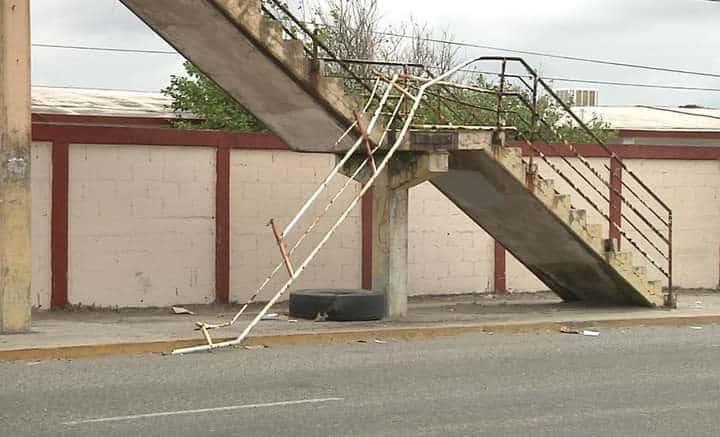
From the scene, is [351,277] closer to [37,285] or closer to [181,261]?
[181,261]

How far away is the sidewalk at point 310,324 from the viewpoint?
14688 millimetres

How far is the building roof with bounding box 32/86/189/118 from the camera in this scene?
35.0 m

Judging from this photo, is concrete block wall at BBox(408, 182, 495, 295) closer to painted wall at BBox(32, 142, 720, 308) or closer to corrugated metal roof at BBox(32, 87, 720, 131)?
painted wall at BBox(32, 142, 720, 308)

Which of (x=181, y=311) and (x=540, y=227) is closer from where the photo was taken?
(x=540, y=227)

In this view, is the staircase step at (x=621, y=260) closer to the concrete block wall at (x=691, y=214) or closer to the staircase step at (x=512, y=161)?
the staircase step at (x=512, y=161)

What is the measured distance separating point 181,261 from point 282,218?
6.48 feet

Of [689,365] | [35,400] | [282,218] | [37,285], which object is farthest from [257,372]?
[282,218]

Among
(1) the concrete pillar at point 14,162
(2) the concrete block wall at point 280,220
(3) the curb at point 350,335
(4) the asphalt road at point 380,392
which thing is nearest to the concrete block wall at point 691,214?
(3) the curb at point 350,335

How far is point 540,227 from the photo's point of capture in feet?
63.5

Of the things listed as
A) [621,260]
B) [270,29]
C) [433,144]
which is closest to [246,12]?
[270,29]

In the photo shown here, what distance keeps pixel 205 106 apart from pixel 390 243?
645 inches

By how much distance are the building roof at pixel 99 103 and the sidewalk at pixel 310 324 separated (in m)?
14.5

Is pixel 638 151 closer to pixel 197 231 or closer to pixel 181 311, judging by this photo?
pixel 197 231

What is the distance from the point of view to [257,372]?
12984 mm
